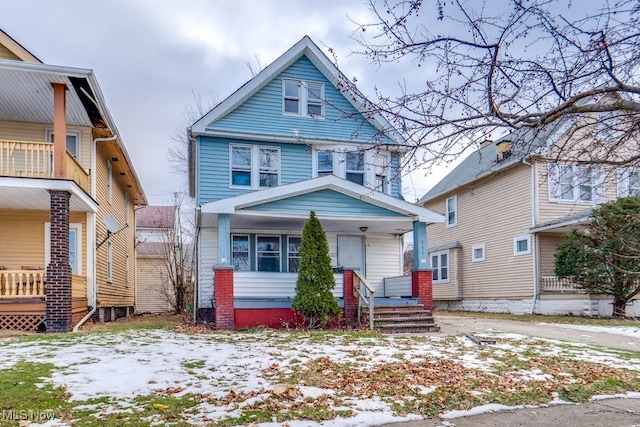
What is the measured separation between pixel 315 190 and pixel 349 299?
307 cm

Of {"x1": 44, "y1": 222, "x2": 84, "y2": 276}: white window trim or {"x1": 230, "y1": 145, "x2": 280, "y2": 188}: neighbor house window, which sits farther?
{"x1": 230, "y1": 145, "x2": 280, "y2": 188}: neighbor house window

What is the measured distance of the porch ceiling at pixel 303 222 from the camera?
42.3ft

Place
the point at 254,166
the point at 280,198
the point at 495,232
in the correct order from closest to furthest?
the point at 280,198 < the point at 254,166 < the point at 495,232

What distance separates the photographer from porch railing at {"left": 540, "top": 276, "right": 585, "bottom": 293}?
1736 cm

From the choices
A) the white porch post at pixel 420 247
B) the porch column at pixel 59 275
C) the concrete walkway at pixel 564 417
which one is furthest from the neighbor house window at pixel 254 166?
the concrete walkway at pixel 564 417

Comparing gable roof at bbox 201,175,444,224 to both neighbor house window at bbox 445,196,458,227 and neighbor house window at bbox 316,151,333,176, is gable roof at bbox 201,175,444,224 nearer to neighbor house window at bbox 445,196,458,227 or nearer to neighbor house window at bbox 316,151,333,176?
neighbor house window at bbox 316,151,333,176

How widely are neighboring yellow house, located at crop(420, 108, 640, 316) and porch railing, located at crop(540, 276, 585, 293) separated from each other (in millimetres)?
34

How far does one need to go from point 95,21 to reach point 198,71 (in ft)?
28.7

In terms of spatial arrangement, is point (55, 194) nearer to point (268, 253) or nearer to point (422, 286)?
point (268, 253)

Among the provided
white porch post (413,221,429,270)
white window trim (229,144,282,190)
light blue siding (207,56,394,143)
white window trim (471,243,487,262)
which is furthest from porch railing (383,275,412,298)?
white window trim (471,243,487,262)

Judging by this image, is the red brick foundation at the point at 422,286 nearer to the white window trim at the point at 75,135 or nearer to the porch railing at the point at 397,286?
the porch railing at the point at 397,286

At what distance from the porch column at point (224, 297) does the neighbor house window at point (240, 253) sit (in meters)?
2.79

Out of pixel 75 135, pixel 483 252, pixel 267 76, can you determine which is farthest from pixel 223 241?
pixel 483 252

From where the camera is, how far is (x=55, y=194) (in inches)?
430
